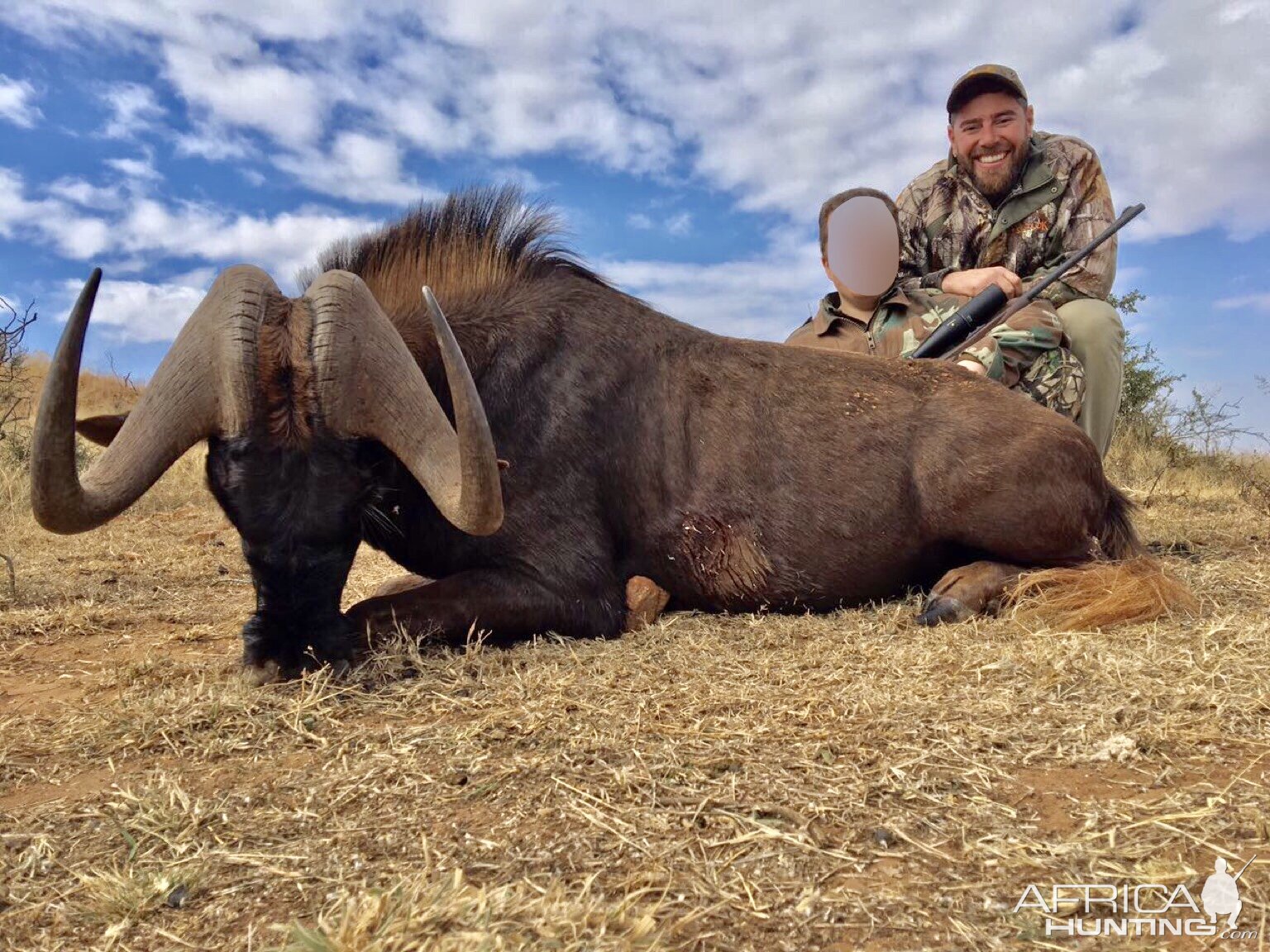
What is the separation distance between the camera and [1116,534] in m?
4.22

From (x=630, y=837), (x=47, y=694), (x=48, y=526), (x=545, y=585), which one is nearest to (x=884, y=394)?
(x=545, y=585)

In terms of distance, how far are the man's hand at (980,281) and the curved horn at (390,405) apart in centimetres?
377

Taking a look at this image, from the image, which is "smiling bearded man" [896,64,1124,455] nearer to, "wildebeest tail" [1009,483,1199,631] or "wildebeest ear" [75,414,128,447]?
"wildebeest tail" [1009,483,1199,631]

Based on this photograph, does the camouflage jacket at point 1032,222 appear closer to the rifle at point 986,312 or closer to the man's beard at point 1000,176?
the man's beard at point 1000,176

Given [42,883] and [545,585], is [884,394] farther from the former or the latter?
[42,883]

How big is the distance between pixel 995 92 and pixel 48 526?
5.94m

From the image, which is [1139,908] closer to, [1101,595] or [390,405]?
[1101,595]

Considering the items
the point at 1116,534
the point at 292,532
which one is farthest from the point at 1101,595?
the point at 292,532

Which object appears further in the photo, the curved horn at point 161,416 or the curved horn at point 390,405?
the curved horn at point 390,405

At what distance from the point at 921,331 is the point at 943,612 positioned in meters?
2.78

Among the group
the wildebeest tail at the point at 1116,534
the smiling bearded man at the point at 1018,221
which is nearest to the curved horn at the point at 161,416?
the wildebeest tail at the point at 1116,534

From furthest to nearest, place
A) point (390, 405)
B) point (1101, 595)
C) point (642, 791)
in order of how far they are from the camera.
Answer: point (1101, 595)
point (390, 405)
point (642, 791)

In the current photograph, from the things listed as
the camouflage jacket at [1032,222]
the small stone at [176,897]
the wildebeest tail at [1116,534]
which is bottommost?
the small stone at [176,897]

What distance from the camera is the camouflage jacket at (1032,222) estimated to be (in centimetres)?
578
